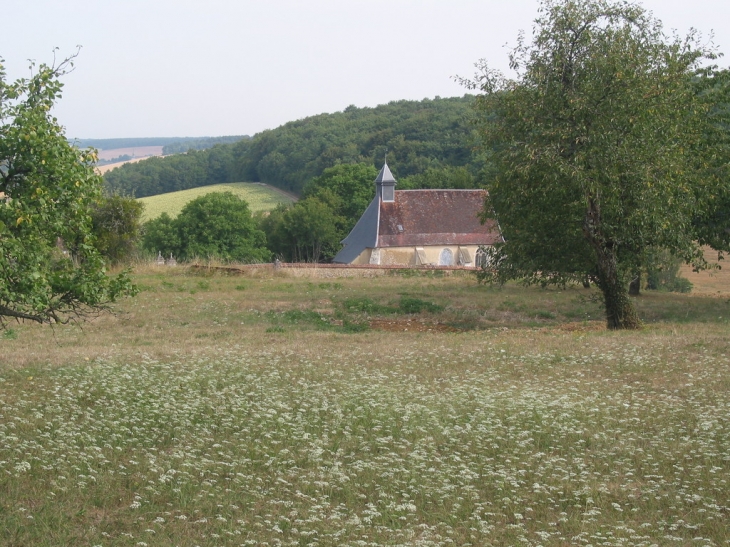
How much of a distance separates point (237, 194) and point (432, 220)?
2211 inches

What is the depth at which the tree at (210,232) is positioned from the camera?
72.8m

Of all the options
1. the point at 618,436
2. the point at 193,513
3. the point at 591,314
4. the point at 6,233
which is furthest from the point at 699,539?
the point at 591,314

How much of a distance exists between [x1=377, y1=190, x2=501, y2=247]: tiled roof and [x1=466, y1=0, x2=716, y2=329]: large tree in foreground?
44.0 metres

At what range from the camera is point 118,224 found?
4469 cm

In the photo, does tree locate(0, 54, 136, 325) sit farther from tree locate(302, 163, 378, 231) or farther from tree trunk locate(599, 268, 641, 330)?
tree locate(302, 163, 378, 231)

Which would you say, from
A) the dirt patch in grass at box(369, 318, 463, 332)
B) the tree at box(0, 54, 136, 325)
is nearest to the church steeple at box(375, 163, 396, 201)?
the dirt patch in grass at box(369, 318, 463, 332)

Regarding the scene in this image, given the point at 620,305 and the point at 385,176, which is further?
the point at 385,176

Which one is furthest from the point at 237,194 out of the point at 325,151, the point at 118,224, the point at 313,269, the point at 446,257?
the point at 313,269

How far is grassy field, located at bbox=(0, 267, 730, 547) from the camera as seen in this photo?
23.5 feet

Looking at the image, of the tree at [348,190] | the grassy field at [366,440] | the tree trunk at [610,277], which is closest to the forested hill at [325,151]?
the tree at [348,190]

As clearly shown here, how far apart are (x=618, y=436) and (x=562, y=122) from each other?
1145 centimetres

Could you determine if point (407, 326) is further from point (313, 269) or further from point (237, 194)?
point (237, 194)

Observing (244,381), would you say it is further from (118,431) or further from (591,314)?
(591,314)

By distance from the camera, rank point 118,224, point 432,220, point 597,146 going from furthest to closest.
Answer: point 432,220
point 118,224
point 597,146
